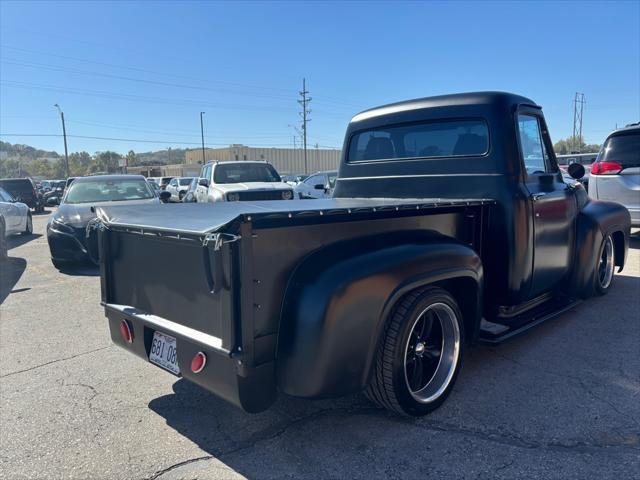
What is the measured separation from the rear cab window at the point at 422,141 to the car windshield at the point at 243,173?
7.37 meters

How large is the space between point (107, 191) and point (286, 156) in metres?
58.5

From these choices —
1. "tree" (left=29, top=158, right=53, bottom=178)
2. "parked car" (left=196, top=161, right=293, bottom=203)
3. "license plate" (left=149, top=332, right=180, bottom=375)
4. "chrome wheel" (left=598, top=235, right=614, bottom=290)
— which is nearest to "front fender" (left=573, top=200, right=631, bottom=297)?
"chrome wheel" (left=598, top=235, right=614, bottom=290)

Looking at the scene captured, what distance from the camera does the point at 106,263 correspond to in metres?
3.26

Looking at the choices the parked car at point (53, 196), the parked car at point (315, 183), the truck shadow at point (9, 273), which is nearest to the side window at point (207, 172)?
the parked car at point (53, 196)

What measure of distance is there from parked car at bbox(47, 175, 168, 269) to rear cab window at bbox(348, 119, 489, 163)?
429 cm

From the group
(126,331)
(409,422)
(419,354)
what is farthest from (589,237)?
(126,331)

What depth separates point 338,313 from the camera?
2363 mm

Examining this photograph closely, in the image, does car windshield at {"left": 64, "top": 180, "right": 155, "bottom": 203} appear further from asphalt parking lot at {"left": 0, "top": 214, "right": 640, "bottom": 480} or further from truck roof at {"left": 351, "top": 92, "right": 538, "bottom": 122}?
truck roof at {"left": 351, "top": 92, "right": 538, "bottom": 122}

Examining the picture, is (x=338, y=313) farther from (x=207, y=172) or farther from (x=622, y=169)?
(x=207, y=172)

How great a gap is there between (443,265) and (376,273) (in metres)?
0.61

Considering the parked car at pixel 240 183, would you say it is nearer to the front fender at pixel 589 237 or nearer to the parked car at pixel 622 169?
the parked car at pixel 622 169

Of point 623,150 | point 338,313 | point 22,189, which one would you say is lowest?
point 338,313

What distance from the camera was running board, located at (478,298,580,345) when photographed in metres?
3.54

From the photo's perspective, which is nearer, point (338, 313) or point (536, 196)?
point (338, 313)
